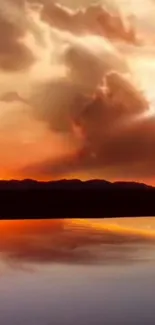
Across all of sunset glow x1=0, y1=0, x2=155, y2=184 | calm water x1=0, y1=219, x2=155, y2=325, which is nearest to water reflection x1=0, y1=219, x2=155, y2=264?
calm water x1=0, y1=219, x2=155, y2=325

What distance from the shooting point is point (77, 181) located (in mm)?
1459

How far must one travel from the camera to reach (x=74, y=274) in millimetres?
1530

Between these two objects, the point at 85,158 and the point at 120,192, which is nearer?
the point at 120,192

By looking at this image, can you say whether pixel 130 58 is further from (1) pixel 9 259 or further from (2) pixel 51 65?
(1) pixel 9 259

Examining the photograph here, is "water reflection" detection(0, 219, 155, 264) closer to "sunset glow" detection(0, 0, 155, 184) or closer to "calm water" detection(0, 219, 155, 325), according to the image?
"calm water" detection(0, 219, 155, 325)

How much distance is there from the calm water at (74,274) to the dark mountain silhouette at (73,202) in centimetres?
18

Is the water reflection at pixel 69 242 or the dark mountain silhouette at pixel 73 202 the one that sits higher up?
the dark mountain silhouette at pixel 73 202

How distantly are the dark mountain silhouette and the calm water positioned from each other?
179 millimetres

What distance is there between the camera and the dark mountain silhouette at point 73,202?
127 centimetres

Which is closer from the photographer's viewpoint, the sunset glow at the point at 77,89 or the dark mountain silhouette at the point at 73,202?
the dark mountain silhouette at the point at 73,202

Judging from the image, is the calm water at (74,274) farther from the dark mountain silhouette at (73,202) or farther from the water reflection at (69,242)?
the dark mountain silhouette at (73,202)

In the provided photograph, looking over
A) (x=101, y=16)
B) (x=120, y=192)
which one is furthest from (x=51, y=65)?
(x=120, y=192)

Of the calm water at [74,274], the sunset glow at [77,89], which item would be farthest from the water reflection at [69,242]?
the sunset glow at [77,89]

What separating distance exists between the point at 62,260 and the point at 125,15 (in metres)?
0.62
